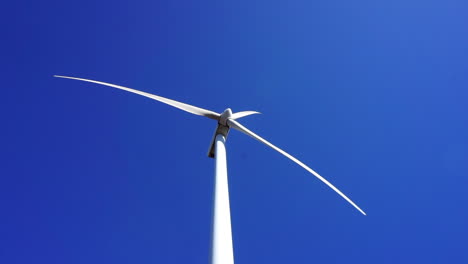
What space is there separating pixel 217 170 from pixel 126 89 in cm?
723

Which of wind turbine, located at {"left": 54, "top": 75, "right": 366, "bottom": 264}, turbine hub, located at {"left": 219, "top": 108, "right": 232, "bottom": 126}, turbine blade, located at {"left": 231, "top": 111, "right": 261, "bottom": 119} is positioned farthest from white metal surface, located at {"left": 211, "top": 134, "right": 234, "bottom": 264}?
turbine blade, located at {"left": 231, "top": 111, "right": 261, "bottom": 119}

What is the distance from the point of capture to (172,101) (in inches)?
671

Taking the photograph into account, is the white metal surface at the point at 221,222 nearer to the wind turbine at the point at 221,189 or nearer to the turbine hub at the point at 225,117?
the wind turbine at the point at 221,189

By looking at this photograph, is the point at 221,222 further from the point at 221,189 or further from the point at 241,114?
the point at 241,114

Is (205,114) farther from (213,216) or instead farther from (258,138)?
(213,216)

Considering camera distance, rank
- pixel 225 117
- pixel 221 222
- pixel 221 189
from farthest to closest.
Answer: pixel 225 117, pixel 221 189, pixel 221 222

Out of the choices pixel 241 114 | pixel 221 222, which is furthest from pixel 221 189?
pixel 241 114

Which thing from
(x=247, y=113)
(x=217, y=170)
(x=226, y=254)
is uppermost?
(x=247, y=113)

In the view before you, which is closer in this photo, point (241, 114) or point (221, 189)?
point (221, 189)

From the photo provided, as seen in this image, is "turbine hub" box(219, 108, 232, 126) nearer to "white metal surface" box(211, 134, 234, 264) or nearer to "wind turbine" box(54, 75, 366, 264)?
"wind turbine" box(54, 75, 366, 264)

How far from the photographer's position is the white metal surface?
312 inches

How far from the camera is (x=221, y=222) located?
9.09 meters

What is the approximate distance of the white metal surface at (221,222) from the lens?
7926 millimetres

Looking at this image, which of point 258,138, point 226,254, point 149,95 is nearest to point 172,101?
point 149,95
